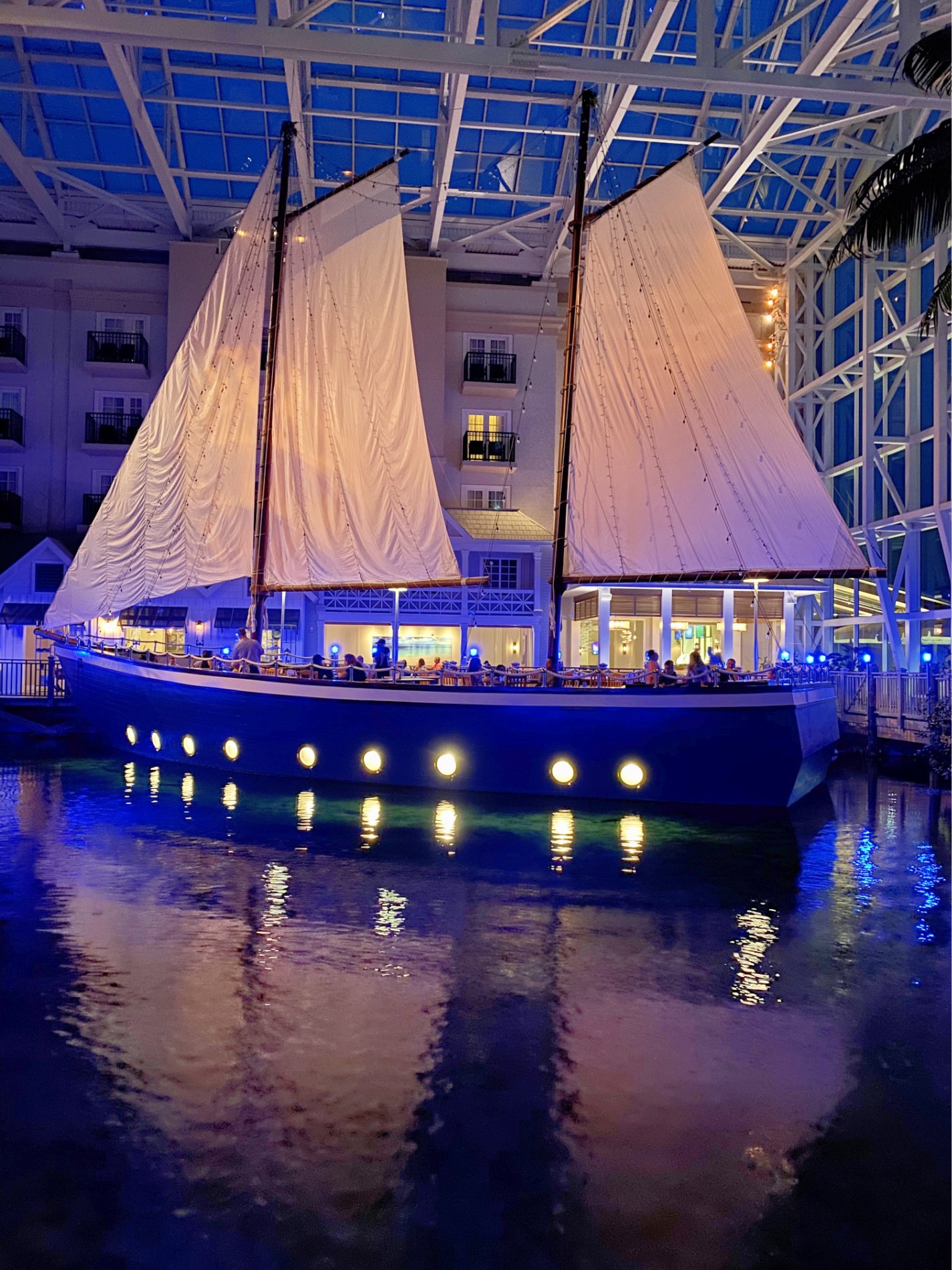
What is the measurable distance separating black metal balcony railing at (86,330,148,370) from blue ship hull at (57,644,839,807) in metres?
17.1

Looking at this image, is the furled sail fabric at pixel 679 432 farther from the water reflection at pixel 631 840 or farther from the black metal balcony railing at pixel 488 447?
the black metal balcony railing at pixel 488 447

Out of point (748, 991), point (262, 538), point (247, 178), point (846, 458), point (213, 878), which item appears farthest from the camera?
point (846, 458)

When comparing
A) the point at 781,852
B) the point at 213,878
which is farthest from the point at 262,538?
the point at 781,852

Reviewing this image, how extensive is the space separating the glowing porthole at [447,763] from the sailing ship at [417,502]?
75mm

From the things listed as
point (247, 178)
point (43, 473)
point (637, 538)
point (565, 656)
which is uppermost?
point (247, 178)

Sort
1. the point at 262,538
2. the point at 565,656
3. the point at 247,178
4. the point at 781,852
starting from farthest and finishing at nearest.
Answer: the point at 565,656 → the point at 247,178 → the point at 262,538 → the point at 781,852

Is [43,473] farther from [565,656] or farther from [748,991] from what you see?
[748,991]

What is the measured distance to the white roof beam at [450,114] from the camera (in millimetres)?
20938

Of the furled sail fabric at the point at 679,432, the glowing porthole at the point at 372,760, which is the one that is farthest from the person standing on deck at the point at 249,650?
the furled sail fabric at the point at 679,432

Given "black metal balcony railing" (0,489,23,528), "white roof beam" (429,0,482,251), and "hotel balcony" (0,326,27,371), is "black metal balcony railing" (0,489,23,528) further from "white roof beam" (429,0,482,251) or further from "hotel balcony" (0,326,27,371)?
"white roof beam" (429,0,482,251)

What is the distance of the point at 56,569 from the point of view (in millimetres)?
30359

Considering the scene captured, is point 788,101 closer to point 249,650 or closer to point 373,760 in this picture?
point 249,650

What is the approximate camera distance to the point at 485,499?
112 ft

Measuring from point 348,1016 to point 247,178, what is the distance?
29.4 metres
